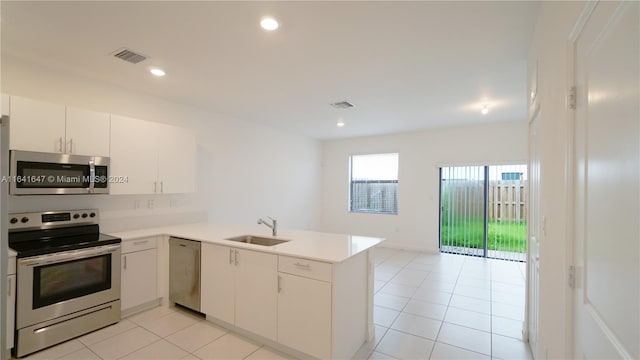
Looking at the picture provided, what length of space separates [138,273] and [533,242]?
3.90 meters

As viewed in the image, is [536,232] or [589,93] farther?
[536,232]

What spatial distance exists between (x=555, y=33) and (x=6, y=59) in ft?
14.6

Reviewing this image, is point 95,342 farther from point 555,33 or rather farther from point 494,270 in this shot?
point 494,270

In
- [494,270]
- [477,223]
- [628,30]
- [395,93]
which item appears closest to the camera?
[628,30]

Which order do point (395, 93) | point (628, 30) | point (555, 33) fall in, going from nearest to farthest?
1. point (628, 30)
2. point (555, 33)
3. point (395, 93)

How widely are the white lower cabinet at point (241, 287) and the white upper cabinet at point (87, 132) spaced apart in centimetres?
158

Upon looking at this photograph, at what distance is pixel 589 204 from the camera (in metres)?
1.06

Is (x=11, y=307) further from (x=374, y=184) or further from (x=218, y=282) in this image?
(x=374, y=184)

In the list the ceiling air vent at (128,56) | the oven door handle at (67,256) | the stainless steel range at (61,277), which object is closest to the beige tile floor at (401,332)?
the stainless steel range at (61,277)

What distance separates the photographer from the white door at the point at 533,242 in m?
2.11

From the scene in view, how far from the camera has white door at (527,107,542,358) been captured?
6.93 feet

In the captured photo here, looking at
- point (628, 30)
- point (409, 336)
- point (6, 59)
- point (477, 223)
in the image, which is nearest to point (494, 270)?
point (477, 223)

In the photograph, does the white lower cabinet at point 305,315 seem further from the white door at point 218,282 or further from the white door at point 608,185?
the white door at point 608,185

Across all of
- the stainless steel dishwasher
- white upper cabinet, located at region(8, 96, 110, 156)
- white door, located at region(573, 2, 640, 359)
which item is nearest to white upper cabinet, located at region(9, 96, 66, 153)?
white upper cabinet, located at region(8, 96, 110, 156)
